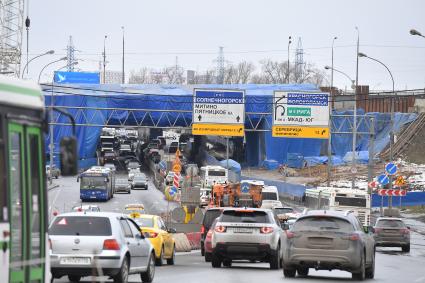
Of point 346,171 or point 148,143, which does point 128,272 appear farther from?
point 148,143

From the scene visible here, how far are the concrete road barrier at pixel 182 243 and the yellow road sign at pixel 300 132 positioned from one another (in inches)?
939

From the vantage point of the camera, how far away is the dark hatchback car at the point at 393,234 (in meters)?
44.9

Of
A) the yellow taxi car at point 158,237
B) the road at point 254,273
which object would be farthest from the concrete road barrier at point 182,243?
the yellow taxi car at point 158,237

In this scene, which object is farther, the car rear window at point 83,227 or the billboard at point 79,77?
the billboard at point 79,77

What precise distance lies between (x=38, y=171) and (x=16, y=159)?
0.86 metres

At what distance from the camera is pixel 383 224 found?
46000 mm

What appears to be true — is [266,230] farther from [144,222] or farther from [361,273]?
[361,273]

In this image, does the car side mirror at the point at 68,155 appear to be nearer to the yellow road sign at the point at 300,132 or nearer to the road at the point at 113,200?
the yellow road sign at the point at 300,132

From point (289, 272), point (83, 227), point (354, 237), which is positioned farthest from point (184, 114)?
point (83, 227)

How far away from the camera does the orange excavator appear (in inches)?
2677

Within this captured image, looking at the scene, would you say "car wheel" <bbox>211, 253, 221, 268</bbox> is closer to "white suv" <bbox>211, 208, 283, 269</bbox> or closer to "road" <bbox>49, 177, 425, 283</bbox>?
"white suv" <bbox>211, 208, 283, 269</bbox>

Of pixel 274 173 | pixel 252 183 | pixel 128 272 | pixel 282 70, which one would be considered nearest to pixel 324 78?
pixel 282 70

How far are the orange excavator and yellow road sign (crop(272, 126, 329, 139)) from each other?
22.1ft

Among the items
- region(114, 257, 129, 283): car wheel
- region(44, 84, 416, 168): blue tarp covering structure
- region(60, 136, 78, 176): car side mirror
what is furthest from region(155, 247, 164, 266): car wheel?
region(44, 84, 416, 168): blue tarp covering structure
